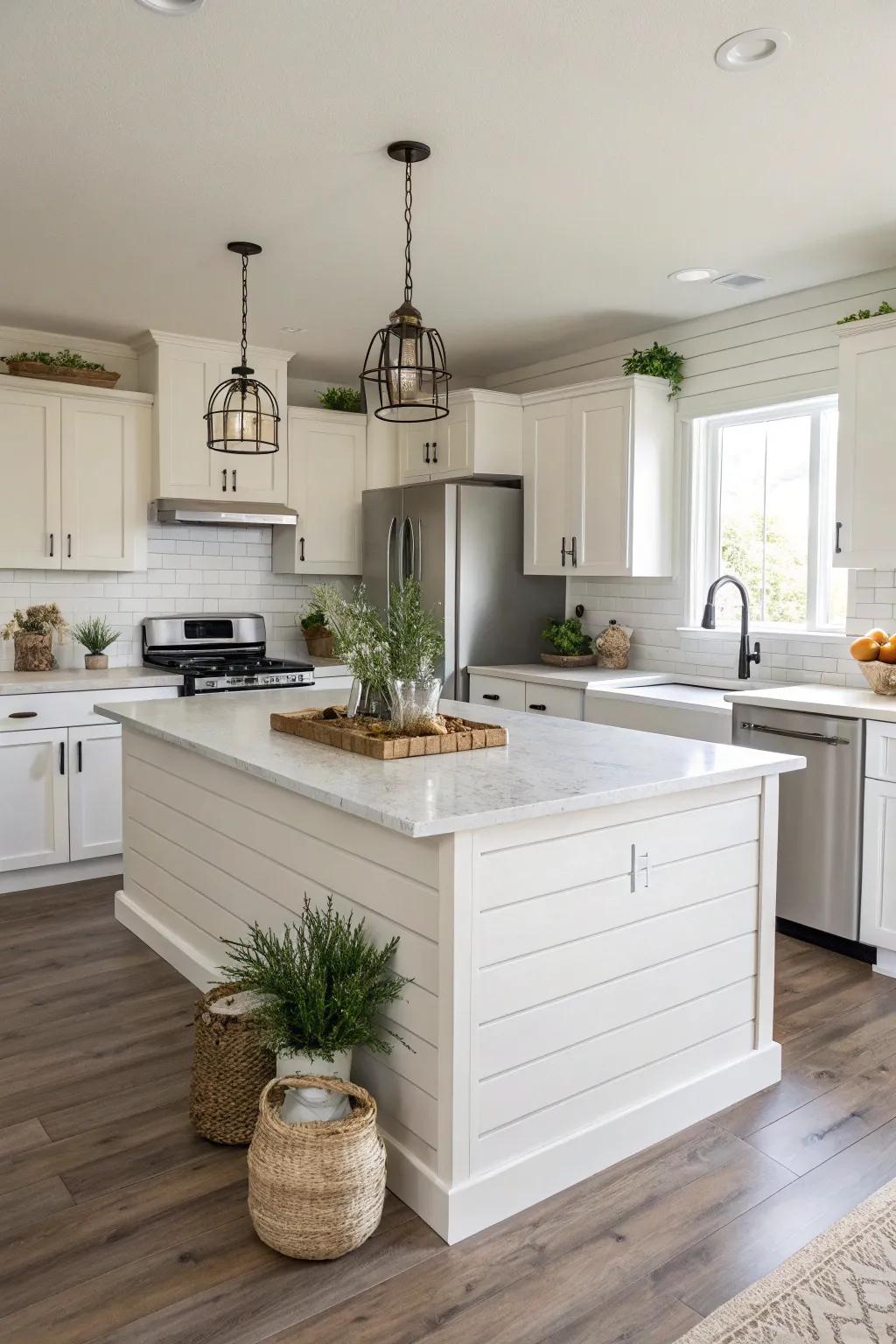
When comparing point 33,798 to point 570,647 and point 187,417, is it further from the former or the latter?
point 570,647

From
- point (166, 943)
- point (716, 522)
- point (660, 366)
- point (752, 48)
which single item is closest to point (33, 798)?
point (166, 943)

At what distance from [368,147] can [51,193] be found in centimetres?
114

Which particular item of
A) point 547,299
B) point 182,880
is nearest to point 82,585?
point 182,880

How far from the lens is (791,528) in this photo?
15.1ft

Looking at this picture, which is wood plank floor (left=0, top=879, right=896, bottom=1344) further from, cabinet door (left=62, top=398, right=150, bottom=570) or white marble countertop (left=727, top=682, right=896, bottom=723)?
cabinet door (left=62, top=398, right=150, bottom=570)

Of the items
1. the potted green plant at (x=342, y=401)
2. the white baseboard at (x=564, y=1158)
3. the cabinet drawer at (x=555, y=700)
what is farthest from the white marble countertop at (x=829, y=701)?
the potted green plant at (x=342, y=401)

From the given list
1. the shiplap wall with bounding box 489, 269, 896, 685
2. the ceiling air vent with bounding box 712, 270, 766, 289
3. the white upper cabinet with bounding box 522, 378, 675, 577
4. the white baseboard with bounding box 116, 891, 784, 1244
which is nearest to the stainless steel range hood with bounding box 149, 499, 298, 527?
the white upper cabinet with bounding box 522, 378, 675, 577

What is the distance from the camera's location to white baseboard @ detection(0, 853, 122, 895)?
14.6 ft

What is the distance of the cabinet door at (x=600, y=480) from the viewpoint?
4.91m

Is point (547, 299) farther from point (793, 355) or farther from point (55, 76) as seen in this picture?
point (55, 76)

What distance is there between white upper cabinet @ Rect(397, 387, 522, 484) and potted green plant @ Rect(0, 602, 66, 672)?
7.29 feet

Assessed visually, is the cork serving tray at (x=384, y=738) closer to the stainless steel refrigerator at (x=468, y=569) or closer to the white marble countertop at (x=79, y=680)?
the white marble countertop at (x=79, y=680)

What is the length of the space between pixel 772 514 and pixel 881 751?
5.27 feet

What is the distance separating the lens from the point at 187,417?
203 inches
